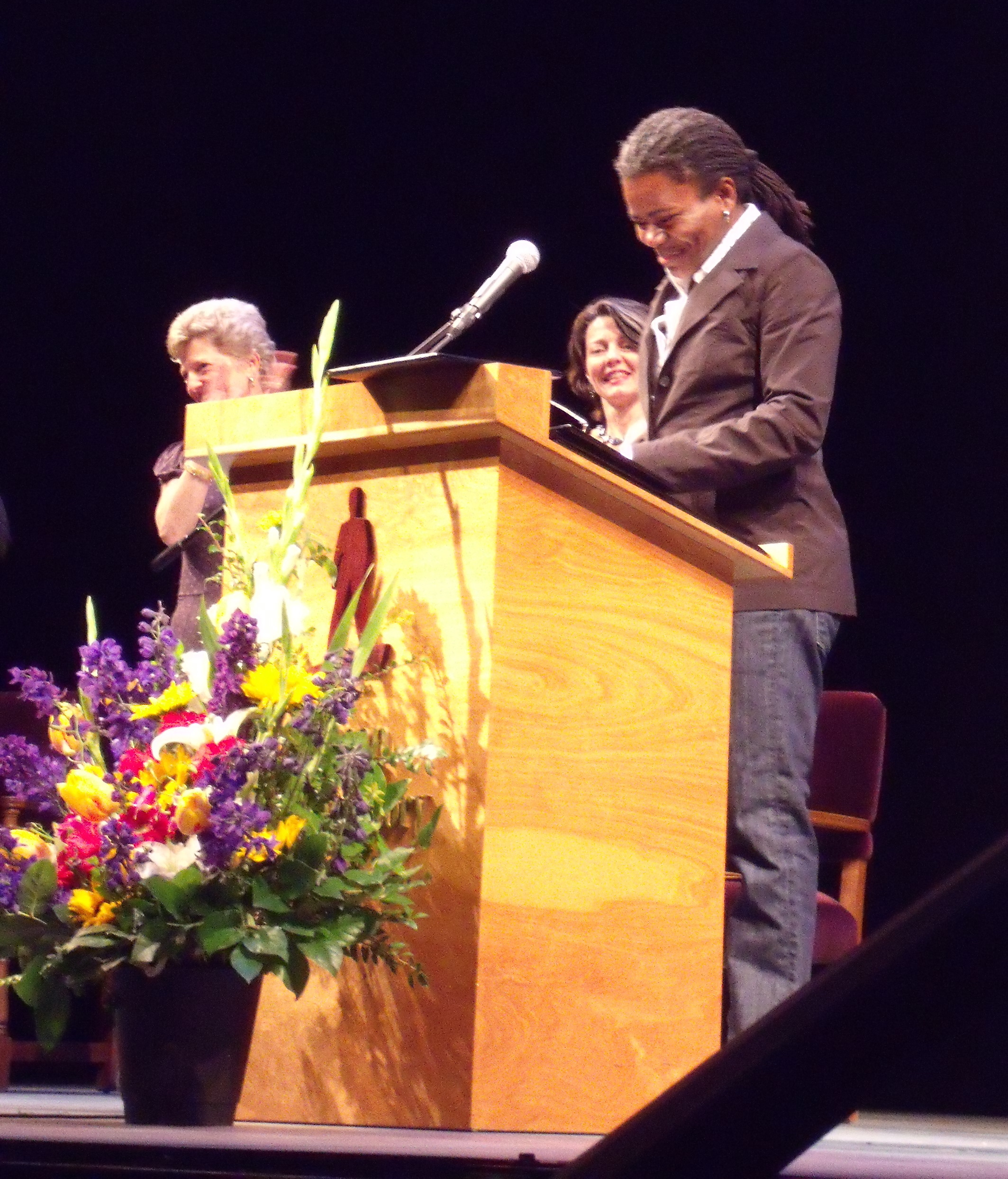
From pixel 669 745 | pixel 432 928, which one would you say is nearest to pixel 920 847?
pixel 669 745

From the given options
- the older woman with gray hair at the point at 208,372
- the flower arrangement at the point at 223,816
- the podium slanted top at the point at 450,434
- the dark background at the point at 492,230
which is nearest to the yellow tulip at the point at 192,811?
the flower arrangement at the point at 223,816

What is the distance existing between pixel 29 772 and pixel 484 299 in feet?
2.27

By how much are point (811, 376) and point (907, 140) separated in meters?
1.76

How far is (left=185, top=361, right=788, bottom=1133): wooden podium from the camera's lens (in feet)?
5.58

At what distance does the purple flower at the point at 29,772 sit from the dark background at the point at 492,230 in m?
2.44

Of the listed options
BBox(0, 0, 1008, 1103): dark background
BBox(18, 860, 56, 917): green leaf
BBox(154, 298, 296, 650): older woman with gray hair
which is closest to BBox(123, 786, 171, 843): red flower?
BBox(18, 860, 56, 917): green leaf

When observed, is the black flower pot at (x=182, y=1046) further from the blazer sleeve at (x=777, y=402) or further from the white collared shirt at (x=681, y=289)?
the white collared shirt at (x=681, y=289)

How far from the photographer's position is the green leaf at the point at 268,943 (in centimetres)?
163

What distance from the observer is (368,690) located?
1.86m

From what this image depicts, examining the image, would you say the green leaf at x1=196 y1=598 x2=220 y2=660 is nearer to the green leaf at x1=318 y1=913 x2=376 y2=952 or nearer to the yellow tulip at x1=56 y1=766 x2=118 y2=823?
the yellow tulip at x1=56 y1=766 x2=118 y2=823

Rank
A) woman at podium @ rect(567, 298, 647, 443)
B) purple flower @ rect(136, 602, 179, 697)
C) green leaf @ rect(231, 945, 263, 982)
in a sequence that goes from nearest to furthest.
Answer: green leaf @ rect(231, 945, 263, 982)
purple flower @ rect(136, 602, 179, 697)
woman at podium @ rect(567, 298, 647, 443)

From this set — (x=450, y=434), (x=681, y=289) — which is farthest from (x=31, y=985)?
(x=681, y=289)

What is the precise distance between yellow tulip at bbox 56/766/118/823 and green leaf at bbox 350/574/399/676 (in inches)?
10.9

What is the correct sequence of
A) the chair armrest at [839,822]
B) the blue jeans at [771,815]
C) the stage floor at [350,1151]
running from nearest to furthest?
1. the stage floor at [350,1151]
2. the blue jeans at [771,815]
3. the chair armrest at [839,822]
